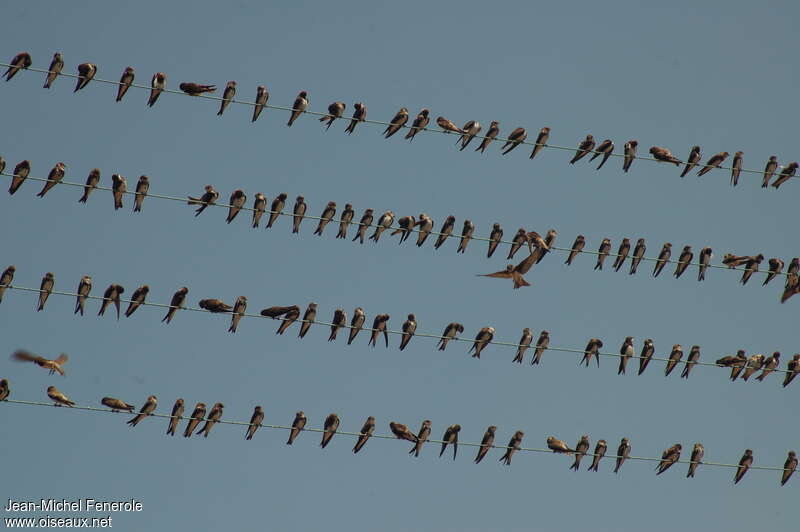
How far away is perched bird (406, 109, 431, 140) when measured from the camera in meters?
26.3

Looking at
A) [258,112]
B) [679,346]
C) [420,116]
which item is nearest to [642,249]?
[679,346]

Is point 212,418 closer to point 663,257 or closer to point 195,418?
point 195,418

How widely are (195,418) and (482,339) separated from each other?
14.2ft

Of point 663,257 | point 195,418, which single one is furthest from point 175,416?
point 663,257

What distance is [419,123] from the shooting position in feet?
88.5

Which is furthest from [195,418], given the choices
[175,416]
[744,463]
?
[744,463]

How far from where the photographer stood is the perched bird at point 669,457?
86.9 feet

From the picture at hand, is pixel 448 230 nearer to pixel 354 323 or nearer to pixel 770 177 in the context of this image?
pixel 354 323

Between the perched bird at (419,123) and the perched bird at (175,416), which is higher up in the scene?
the perched bird at (419,123)

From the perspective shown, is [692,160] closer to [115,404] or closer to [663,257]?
[663,257]

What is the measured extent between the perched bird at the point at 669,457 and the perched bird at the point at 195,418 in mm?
6675

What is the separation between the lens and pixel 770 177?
28906 mm

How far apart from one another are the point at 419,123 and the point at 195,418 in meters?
5.66

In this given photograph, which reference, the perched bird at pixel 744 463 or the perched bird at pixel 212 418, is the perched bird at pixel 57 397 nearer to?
the perched bird at pixel 212 418
